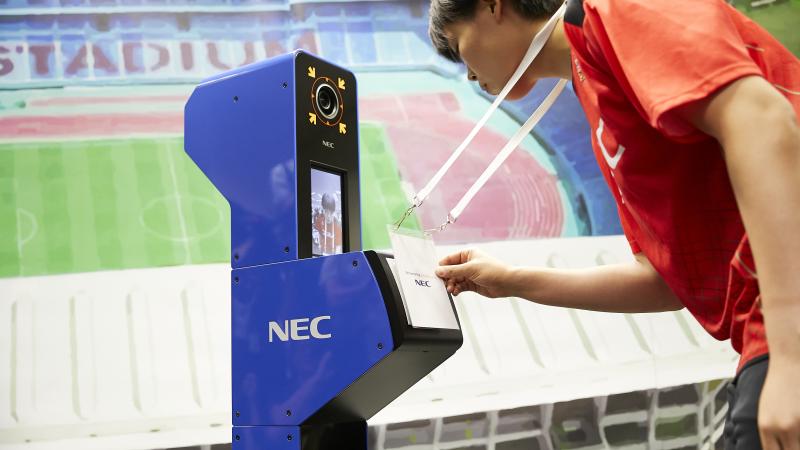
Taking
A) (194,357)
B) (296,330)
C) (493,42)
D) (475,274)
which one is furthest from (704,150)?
(194,357)

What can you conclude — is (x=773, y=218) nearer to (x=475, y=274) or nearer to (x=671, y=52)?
(x=671, y=52)

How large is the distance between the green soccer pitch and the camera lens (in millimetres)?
1255

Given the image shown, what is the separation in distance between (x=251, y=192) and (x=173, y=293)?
3.92 feet

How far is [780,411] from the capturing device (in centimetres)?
77

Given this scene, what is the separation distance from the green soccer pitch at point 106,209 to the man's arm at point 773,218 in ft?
6.74

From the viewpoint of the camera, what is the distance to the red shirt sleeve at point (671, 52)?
2.72ft

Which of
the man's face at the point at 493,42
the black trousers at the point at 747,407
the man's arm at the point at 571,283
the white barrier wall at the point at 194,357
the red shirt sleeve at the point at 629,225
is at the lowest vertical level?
the white barrier wall at the point at 194,357

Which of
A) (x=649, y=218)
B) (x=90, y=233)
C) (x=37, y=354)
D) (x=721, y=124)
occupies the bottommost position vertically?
(x=37, y=354)

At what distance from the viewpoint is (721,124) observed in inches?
32.3

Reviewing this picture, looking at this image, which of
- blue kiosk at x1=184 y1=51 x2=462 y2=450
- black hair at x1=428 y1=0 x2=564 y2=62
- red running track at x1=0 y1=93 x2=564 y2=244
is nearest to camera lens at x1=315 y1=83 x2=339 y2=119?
blue kiosk at x1=184 y1=51 x2=462 y2=450

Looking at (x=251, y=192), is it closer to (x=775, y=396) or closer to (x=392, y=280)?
(x=392, y=280)

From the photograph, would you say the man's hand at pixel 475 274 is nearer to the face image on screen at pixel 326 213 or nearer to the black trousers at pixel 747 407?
the face image on screen at pixel 326 213

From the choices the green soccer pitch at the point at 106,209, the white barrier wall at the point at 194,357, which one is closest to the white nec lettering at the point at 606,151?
the white barrier wall at the point at 194,357

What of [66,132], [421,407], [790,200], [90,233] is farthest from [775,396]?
[66,132]
